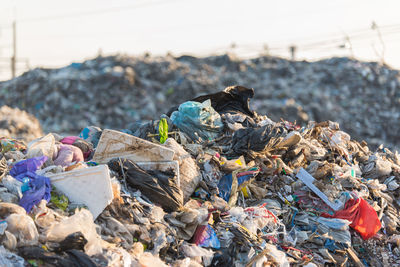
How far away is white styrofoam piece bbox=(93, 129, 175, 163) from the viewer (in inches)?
166

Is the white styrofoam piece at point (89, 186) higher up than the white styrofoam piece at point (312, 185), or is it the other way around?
the white styrofoam piece at point (89, 186)

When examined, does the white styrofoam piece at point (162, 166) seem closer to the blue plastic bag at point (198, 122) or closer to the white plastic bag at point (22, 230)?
the blue plastic bag at point (198, 122)

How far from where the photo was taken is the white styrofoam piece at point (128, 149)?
4.23 metres

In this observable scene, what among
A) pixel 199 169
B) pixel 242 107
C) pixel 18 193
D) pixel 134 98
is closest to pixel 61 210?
pixel 18 193

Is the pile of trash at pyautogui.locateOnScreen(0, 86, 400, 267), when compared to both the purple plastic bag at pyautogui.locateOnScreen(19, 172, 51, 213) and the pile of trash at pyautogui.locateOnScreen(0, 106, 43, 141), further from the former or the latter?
the pile of trash at pyautogui.locateOnScreen(0, 106, 43, 141)

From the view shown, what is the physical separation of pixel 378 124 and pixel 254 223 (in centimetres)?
1126

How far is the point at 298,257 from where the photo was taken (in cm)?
388

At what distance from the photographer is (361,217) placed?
4.53m

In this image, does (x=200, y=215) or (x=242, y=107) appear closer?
(x=200, y=215)

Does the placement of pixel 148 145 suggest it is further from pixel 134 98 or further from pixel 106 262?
pixel 134 98

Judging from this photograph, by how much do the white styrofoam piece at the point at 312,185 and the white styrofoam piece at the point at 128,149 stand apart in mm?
1544

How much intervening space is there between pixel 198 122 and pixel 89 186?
220cm

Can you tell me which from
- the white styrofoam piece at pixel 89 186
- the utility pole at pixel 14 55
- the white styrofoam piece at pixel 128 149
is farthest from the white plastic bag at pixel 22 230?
the utility pole at pixel 14 55

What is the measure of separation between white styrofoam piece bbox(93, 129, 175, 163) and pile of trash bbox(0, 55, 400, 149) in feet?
30.5
